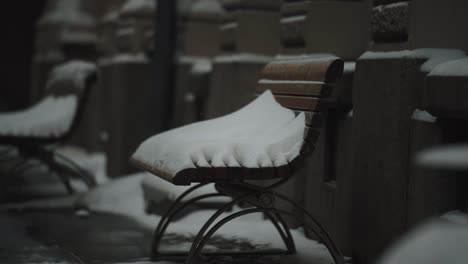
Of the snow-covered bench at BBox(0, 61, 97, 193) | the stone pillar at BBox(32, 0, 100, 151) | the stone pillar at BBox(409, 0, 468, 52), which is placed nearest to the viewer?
the stone pillar at BBox(409, 0, 468, 52)

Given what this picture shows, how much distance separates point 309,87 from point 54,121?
338 centimetres

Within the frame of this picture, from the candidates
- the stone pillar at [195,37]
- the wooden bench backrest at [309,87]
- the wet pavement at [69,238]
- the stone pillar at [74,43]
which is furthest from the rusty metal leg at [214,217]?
the stone pillar at [74,43]

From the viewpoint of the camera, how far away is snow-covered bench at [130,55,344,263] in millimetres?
3887

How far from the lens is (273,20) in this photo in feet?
22.6

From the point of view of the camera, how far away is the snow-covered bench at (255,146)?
3.89 meters

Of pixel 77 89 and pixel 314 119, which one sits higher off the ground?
pixel 314 119

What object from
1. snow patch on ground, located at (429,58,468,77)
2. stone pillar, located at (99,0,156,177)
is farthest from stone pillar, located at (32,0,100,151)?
snow patch on ground, located at (429,58,468,77)

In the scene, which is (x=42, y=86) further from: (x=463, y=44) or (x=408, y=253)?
(x=408, y=253)

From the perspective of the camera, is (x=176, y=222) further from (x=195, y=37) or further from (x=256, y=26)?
(x=195, y=37)

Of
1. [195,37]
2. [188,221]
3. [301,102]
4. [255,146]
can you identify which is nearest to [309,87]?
[301,102]

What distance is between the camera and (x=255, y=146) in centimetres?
407

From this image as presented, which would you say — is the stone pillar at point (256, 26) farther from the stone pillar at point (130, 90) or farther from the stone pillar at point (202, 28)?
the stone pillar at point (130, 90)

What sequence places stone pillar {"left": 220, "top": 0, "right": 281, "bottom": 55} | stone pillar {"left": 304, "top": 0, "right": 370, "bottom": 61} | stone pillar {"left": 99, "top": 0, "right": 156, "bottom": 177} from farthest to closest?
1. stone pillar {"left": 99, "top": 0, "right": 156, "bottom": 177}
2. stone pillar {"left": 220, "top": 0, "right": 281, "bottom": 55}
3. stone pillar {"left": 304, "top": 0, "right": 370, "bottom": 61}

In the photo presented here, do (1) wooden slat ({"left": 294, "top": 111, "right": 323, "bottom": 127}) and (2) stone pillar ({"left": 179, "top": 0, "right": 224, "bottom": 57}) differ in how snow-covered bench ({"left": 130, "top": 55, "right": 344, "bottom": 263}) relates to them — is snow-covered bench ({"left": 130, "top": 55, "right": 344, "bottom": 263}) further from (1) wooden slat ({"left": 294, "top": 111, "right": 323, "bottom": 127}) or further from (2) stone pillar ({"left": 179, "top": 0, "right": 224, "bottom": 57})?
(2) stone pillar ({"left": 179, "top": 0, "right": 224, "bottom": 57})
